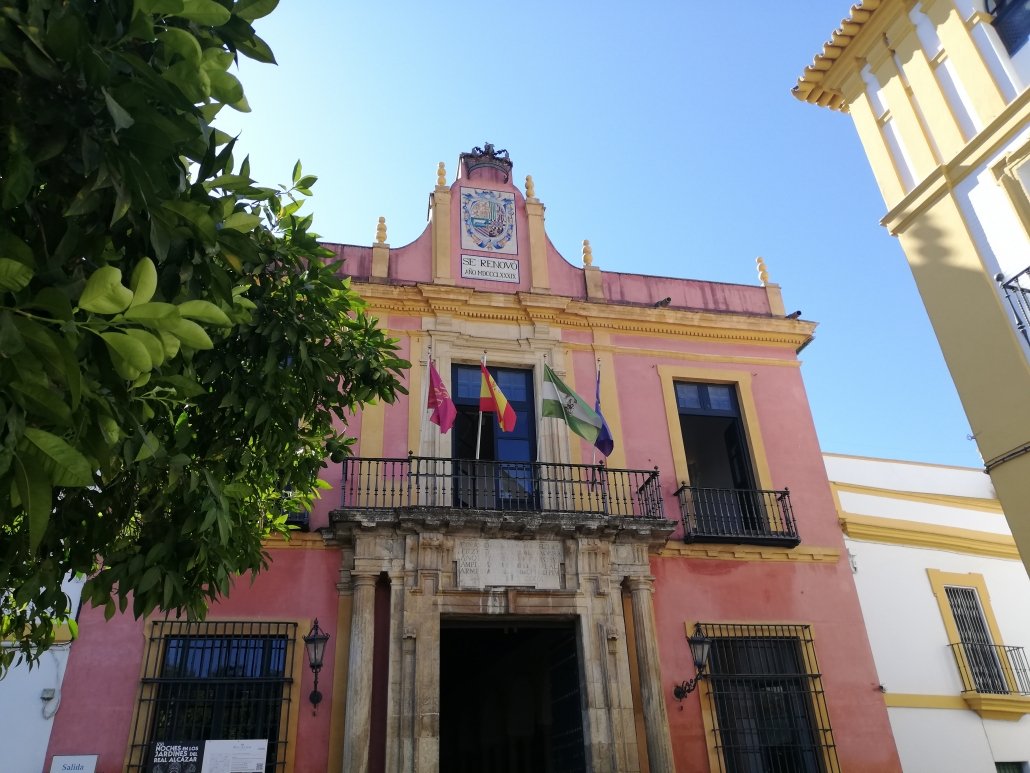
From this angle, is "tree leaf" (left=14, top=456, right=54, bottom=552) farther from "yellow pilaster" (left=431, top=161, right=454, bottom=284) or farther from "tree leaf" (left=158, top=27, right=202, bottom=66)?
"yellow pilaster" (left=431, top=161, right=454, bottom=284)

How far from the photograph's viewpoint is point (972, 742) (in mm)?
9805

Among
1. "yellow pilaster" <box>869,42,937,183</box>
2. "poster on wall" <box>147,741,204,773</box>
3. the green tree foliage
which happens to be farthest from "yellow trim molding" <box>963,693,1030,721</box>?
the green tree foliage

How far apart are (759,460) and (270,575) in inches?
246

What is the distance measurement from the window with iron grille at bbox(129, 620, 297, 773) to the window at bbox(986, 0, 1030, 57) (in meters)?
8.58

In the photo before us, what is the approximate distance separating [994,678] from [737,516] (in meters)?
3.93

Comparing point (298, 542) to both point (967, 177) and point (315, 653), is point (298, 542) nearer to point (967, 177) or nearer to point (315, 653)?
point (315, 653)

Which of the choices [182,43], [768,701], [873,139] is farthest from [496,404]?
[182,43]

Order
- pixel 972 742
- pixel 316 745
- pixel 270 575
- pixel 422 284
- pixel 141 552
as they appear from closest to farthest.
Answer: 1. pixel 141 552
2. pixel 316 745
3. pixel 270 575
4. pixel 972 742
5. pixel 422 284

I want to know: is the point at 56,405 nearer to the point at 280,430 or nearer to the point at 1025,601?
the point at 280,430

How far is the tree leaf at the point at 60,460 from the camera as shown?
2006 millimetres

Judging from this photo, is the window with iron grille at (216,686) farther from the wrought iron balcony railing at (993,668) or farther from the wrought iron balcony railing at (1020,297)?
the wrought iron balcony railing at (993,668)

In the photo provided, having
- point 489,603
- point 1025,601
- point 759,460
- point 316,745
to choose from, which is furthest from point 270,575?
point 1025,601

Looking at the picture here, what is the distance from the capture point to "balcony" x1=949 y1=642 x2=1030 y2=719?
1003cm

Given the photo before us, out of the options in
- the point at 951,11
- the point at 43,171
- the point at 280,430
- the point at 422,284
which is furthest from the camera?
the point at 422,284
